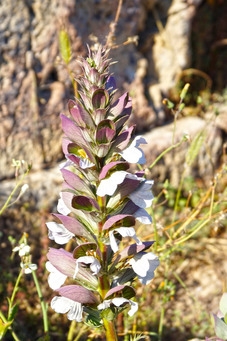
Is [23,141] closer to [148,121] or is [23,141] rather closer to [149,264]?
[148,121]

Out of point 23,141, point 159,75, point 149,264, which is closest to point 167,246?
point 149,264

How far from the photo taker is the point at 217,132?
436 cm

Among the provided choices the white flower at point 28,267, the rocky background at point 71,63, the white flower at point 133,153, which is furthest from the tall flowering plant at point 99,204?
the rocky background at point 71,63

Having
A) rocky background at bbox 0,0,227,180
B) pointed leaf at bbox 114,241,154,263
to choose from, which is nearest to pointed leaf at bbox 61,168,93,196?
pointed leaf at bbox 114,241,154,263

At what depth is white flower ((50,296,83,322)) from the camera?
176 centimetres

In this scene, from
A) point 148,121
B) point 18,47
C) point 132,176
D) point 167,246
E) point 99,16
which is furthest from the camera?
point 148,121

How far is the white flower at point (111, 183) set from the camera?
1649 millimetres

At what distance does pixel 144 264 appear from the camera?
1762 millimetres

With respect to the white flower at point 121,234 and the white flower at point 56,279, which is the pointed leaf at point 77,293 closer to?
the white flower at point 56,279

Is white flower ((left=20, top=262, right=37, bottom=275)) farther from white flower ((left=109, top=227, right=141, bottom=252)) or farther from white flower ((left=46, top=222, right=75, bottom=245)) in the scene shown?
white flower ((left=109, top=227, right=141, bottom=252))

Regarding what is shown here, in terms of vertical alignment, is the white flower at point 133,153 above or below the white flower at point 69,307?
above

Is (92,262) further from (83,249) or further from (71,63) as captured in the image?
(71,63)

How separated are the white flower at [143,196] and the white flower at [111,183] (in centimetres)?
9

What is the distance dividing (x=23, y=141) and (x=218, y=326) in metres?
2.28
